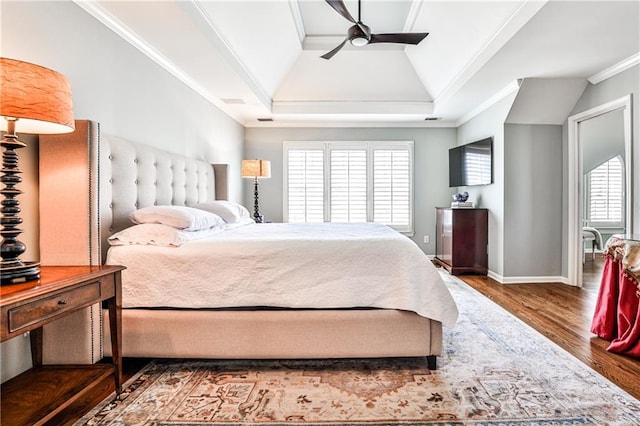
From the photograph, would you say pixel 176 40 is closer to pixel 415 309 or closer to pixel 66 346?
pixel 66 346

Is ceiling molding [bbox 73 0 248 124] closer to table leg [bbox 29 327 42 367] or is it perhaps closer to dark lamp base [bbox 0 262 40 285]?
dark lamp base [bbox 0 262 40 285]

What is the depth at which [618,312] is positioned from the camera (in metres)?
2.40

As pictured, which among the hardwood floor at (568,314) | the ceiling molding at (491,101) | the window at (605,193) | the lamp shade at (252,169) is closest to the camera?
the hardwood floor at (568,314)

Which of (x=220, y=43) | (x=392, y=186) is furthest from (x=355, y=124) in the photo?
(x=220, y=43)

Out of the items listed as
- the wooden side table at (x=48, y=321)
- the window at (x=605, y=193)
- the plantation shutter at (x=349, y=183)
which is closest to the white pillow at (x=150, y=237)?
the wooden side table at (x=48, y=321)

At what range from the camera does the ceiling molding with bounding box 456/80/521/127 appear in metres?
3.86

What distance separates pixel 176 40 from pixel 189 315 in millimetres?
2181

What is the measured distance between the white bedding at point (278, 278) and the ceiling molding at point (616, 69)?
120 inches

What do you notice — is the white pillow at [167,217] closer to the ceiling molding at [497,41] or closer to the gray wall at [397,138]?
the ceiling molding at [497,41]

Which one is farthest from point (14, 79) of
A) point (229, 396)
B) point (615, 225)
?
point (615, 225)

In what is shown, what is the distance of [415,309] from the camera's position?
6.43 ft

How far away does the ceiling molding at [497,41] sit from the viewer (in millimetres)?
→ 2379

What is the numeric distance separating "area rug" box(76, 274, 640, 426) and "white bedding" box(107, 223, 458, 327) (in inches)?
16.8

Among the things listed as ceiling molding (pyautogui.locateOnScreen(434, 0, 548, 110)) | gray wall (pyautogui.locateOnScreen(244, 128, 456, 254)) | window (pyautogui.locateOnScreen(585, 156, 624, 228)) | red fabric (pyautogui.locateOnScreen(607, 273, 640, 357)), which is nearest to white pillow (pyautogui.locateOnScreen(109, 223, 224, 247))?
ceiling molding (pyautogui.locateOnScreen(434, 0, 548, 110))
